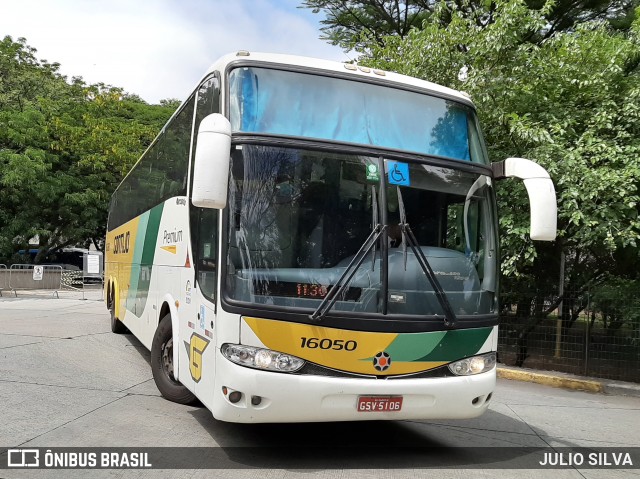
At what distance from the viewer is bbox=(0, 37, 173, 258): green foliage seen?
27312 millimetres

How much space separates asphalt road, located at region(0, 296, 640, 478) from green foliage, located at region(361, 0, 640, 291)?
2.53 m

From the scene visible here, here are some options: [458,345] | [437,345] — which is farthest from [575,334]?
[437,345]

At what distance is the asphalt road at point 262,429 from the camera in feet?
17.5

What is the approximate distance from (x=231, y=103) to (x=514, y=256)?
6285 millimetres

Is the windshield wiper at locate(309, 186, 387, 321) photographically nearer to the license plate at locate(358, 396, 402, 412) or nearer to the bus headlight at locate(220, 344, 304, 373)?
the bus headlight at locate(220, 344, 304, 373)

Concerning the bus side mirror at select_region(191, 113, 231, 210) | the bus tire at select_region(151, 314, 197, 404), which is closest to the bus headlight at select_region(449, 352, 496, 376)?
the bus side mirror at select_region(191, 113, 231, 210)

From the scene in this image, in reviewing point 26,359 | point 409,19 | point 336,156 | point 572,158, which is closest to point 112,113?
point 409,19

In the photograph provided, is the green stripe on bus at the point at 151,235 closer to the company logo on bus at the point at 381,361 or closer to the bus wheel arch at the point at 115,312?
the bus wheel arch at the point at 115,312

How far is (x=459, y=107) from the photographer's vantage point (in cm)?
623

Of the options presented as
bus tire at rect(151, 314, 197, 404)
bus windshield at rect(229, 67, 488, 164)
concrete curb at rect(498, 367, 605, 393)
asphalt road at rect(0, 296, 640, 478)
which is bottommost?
concrete curb at rect(498, 367, 605, 393)

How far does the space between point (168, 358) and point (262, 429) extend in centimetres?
148

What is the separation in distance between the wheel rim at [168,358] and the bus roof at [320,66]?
2.96m

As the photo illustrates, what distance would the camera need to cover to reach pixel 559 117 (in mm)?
10484

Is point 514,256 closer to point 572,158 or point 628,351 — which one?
point 572,158
